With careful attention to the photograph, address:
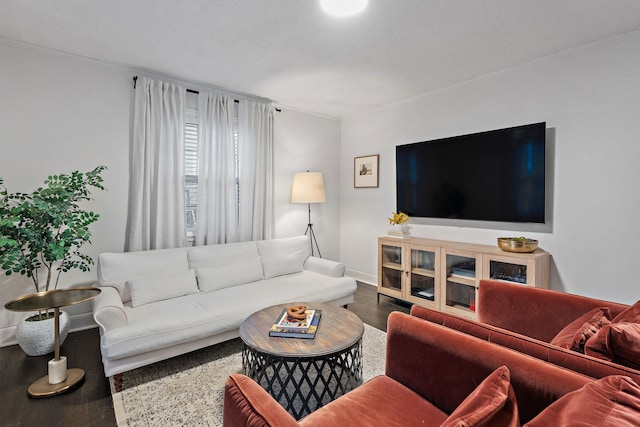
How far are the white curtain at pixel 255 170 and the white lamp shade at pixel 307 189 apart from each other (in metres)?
0.32

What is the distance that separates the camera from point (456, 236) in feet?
11.9

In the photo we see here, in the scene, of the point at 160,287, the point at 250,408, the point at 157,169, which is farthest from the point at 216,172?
the point at 250,408

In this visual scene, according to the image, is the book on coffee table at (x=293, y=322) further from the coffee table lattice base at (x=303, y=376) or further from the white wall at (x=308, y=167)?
the white wall at (x=308, y=167)

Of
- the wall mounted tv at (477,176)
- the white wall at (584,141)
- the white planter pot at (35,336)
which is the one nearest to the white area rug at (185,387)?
the white planter pot at (35,336)

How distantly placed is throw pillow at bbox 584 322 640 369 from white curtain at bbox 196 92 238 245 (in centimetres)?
332

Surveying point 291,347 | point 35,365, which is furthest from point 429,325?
point 35,365

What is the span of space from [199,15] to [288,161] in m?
2.32

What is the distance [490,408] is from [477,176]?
2.89 meters

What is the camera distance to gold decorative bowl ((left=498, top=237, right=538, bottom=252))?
2.84m

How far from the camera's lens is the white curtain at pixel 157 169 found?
316cm

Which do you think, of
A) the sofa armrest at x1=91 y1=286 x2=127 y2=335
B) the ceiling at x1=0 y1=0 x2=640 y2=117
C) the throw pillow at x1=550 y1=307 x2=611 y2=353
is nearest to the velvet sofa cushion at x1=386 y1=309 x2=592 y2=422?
the throw pillow at x1=550 y1=307 x2=611 y2=353

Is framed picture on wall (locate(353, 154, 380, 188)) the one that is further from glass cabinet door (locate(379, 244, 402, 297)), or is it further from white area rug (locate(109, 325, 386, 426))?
white area rug (locate(109, 325, 386, 426))

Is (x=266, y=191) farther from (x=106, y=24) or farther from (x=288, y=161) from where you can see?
(x=106, y=24)

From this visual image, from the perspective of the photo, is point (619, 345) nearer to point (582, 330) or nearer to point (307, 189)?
point (582, 330)
